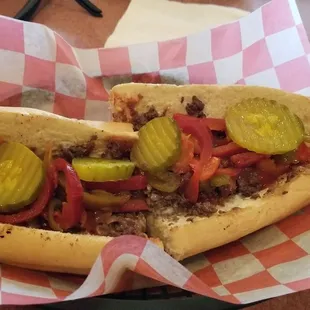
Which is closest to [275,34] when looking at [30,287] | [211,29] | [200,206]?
[211,29]

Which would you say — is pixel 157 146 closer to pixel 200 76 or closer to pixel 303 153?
pixel 303 153

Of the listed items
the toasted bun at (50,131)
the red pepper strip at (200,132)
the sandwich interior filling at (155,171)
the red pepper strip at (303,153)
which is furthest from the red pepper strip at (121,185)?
the red pepper strip at (303,153)

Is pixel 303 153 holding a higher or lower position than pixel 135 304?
higher

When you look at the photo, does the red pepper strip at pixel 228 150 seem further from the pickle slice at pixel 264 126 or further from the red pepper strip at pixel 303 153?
the red pepper strip at pixel 303 153

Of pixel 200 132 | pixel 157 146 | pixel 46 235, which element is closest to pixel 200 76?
pixel 200 132

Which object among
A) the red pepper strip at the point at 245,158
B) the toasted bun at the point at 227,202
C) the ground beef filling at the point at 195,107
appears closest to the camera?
the toasted bun at the point at 227,202

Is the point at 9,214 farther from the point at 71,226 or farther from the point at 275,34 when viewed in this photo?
the point at 275,34

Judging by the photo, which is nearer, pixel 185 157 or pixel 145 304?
pixel 145 304
